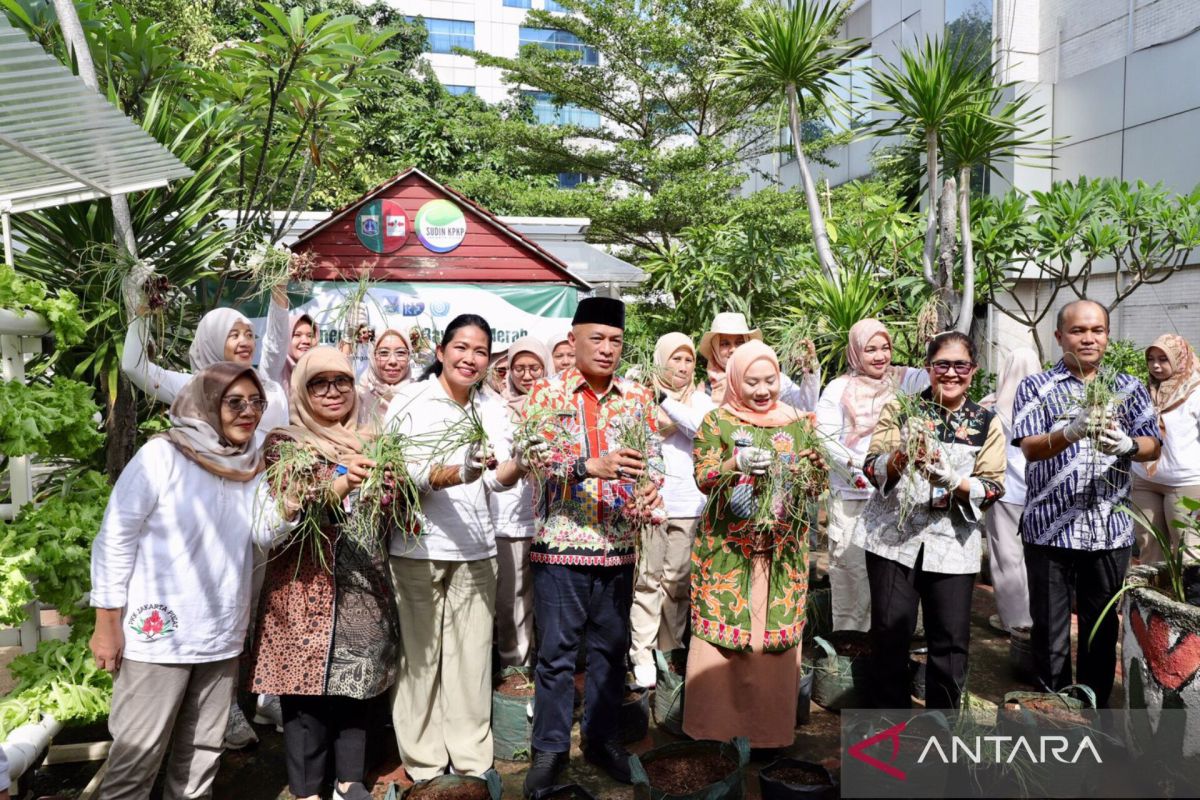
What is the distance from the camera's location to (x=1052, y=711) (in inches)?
122

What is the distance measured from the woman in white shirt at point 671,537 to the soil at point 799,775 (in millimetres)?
1046

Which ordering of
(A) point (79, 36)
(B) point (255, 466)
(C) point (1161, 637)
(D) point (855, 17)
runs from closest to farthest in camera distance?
(C) point (1161, 637) → (B) point (255, 466) → (A) point (79, 36) → (D) point (855, 17)

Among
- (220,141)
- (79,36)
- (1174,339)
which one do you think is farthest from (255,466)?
(1174,339)

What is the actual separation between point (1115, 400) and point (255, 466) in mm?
2976

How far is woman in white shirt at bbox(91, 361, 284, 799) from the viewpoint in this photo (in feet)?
7.95

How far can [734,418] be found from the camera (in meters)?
3.18

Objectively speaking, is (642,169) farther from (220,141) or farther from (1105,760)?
(1105,760)

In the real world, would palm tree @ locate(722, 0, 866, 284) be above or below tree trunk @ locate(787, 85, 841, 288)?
above

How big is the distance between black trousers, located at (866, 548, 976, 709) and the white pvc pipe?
9.87 ft

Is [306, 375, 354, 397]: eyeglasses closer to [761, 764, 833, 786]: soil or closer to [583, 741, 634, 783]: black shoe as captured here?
[583, 741, 634, 783]: black shoe

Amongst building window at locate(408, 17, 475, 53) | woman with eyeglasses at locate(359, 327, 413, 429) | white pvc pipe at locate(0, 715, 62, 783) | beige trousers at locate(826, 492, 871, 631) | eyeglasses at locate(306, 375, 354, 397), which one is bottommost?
white pvc pipe at locate(0, 715, 62, 783)

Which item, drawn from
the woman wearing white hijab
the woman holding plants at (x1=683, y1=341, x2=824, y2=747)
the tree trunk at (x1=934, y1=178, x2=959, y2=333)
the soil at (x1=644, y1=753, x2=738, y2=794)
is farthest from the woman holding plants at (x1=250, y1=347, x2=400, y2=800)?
the tree trunk at (x1=934, y1=178, x2=959, y2=333)

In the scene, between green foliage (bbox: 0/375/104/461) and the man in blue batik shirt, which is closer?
green foliage (bbox: 0/375/104/461)

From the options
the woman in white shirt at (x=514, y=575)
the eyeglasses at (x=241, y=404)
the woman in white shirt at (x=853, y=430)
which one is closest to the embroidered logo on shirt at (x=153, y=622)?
the eyeglasses at (x=241, y=404)
